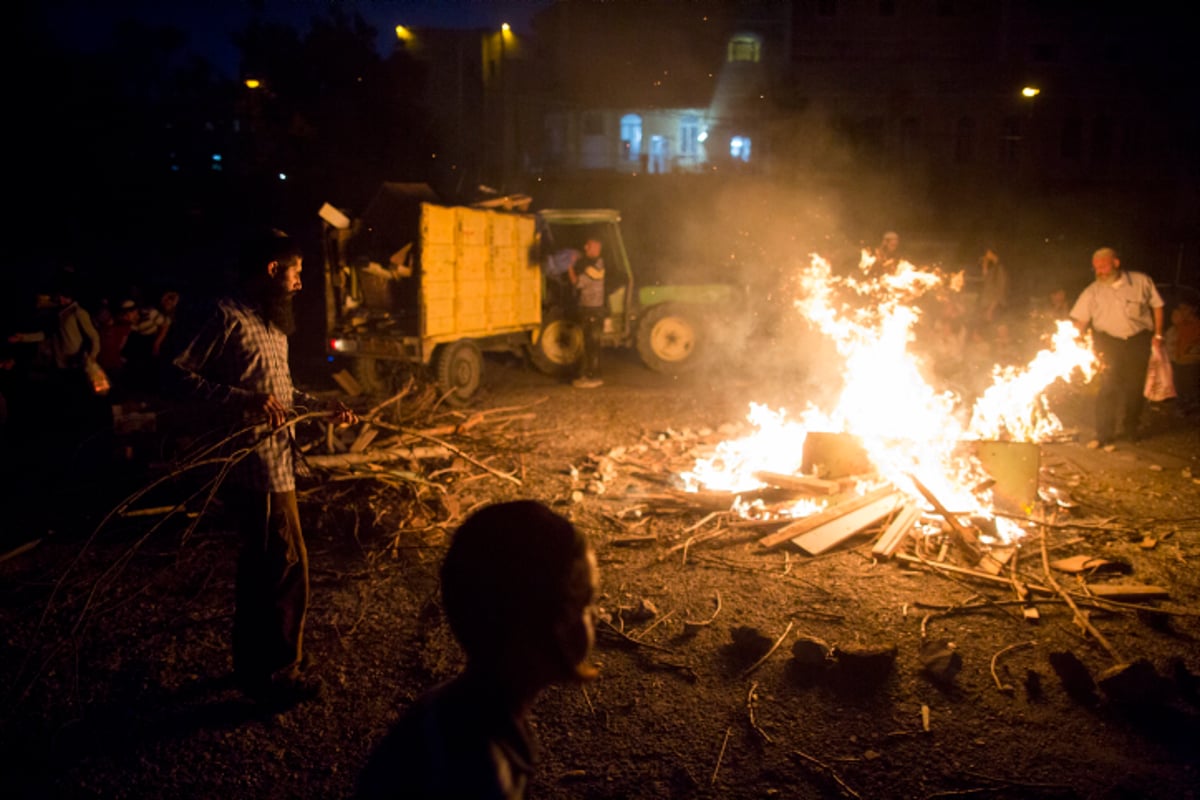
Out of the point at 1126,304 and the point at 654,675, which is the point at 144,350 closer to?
the point at 654,675

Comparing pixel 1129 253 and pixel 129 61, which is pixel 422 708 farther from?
pixel 129 61

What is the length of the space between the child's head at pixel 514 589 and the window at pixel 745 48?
110ft

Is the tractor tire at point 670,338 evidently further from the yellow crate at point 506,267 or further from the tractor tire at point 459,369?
the tractor tire at point 459,369

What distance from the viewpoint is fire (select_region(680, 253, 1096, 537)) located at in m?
6.84

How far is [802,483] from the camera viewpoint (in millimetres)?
6594

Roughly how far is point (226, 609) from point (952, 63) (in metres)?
33.0

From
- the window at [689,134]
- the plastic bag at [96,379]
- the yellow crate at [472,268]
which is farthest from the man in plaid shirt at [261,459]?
the window at [689,134]

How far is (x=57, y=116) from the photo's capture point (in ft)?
64.3

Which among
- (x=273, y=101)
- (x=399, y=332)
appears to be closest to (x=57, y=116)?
(x=273, y=101)

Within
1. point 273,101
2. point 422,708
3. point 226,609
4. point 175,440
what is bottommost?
point 226,609

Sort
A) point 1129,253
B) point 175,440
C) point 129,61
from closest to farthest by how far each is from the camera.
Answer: point 175,440 → point 1129,253 → point 129,61

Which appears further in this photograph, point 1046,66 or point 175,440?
point 1046,66

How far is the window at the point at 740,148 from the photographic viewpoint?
A: 32.5 metres

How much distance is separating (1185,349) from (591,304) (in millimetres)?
9250
